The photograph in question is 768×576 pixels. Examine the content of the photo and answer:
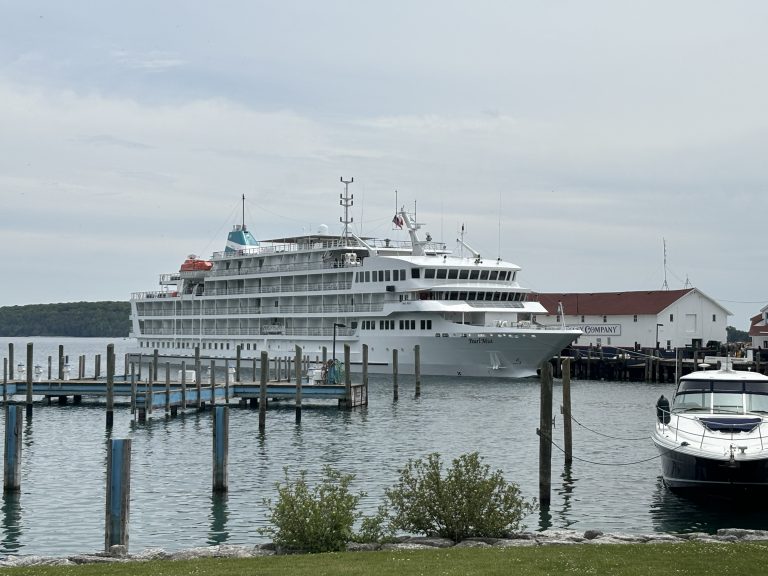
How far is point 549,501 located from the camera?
24125 mm

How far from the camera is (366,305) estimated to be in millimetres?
74188

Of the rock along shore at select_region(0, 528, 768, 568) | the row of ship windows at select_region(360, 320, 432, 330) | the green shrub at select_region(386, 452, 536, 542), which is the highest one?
the row of ship windows at select_region(360, 320, 432, 330)

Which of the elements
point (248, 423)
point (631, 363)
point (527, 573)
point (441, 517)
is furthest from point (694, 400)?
point (631, 363)

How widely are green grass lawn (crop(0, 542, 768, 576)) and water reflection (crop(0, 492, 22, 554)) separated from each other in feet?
18.6

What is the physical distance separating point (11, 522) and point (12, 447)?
325 centimetres

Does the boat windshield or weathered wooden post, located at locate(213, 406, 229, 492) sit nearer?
weathered wooden post, located at locate(213, 406, 229, 492)

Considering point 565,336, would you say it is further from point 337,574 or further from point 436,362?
point 337,574

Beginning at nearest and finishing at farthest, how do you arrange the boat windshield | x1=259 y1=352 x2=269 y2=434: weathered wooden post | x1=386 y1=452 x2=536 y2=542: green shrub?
1. x1=386 y1=452 x2=536 y2=542: green shrub
2. the boat windshield
3. x1=259 y1=352 x2=269 y2=434: weathered wooden post

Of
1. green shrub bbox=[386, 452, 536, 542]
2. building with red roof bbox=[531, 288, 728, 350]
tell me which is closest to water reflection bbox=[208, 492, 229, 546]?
green shrub bbox=[386, 452, 536, 542]

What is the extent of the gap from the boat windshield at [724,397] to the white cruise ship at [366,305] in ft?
121

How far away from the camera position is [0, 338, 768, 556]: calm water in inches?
888

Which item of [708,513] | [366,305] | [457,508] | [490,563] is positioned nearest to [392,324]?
[366,305]

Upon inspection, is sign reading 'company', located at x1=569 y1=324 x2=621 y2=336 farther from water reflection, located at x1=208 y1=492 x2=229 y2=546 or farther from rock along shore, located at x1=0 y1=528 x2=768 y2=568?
rock along shore, located at x1=0 y1=528 x2=768 y2=568

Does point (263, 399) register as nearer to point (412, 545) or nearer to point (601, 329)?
point (412, 545)
